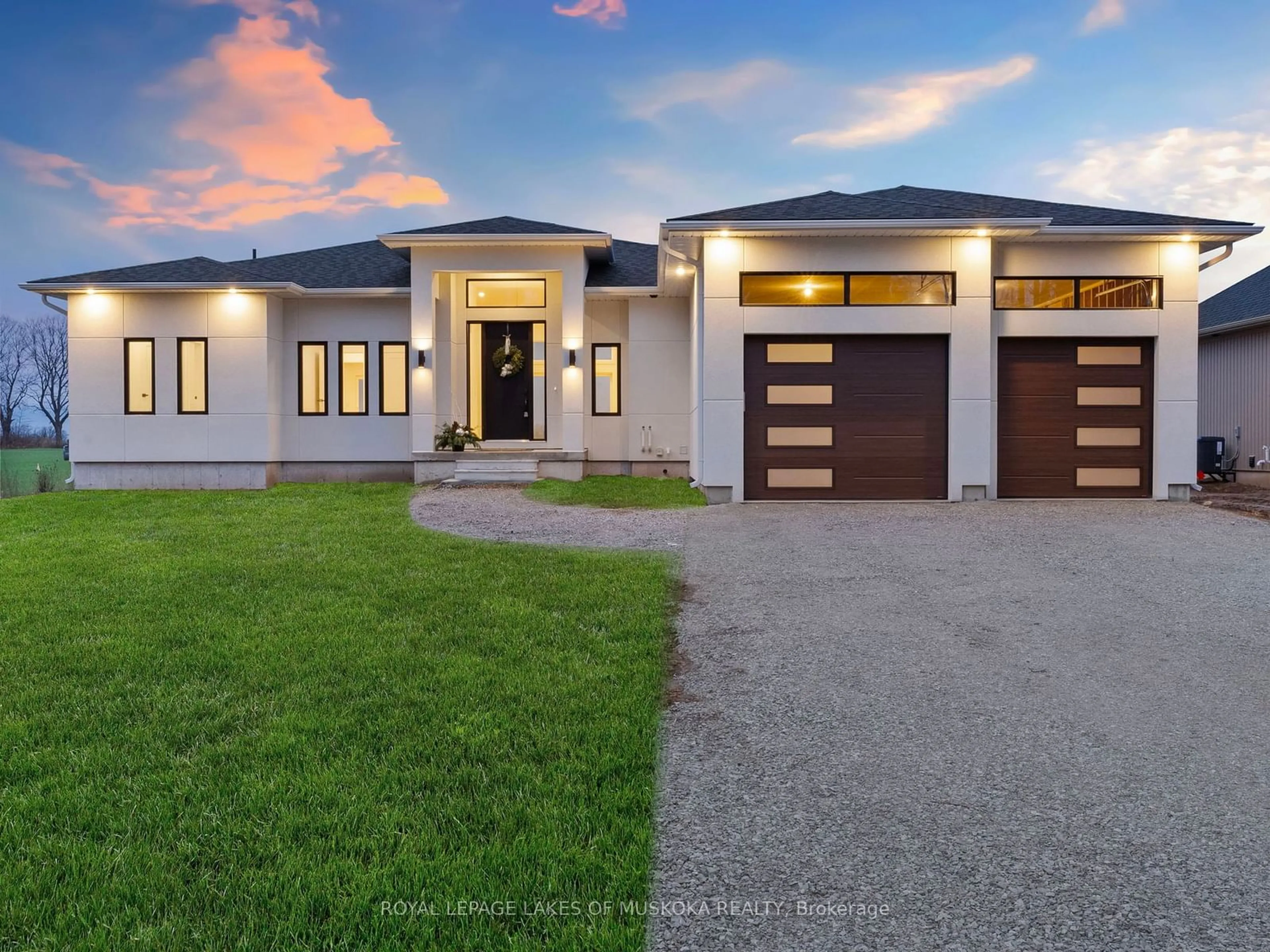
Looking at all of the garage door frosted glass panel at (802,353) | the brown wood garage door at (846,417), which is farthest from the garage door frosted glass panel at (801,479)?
the garage door frosted glass panel at (802,353)

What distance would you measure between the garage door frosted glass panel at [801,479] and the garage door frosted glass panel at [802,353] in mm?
1565

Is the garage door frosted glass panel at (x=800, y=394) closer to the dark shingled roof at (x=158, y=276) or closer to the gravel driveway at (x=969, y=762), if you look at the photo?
the gravel driveway at (x=969, y=762)

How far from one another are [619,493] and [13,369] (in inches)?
1636

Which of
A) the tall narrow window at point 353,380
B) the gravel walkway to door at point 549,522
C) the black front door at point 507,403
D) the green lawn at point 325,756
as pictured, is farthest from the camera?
the black front door at point 507,403

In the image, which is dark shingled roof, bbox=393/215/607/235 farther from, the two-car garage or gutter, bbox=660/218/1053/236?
the two-car garage

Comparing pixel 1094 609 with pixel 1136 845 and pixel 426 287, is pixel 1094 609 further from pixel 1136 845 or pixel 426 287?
pixel 426 287

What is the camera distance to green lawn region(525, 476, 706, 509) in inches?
392

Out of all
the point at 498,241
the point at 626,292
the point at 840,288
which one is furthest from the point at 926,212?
the point at 498,241

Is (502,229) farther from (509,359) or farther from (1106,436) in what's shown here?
(1106,436)

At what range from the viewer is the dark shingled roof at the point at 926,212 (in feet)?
32.0

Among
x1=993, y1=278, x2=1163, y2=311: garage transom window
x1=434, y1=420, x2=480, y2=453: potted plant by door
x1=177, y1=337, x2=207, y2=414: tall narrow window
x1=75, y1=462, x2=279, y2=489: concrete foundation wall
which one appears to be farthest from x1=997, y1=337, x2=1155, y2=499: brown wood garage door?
x1=177, y1=337, x2=207, y2=414: tall narrow window

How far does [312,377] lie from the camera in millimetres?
13938

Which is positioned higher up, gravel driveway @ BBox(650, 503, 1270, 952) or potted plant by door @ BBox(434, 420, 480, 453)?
potted plant by door @ BBox(434, 420, 480, 453)

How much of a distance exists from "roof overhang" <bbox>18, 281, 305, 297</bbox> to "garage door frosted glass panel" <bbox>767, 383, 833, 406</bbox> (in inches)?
351
